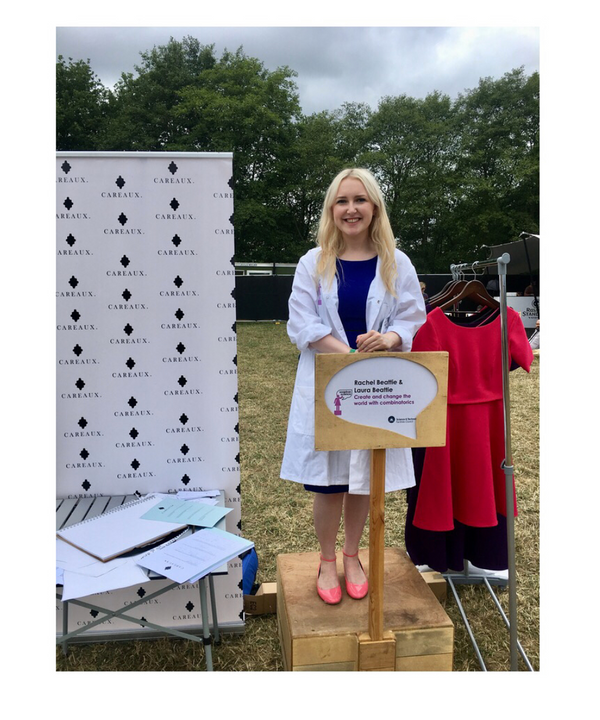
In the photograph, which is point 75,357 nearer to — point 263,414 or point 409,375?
point 409,375

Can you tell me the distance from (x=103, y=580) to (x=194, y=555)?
272mm

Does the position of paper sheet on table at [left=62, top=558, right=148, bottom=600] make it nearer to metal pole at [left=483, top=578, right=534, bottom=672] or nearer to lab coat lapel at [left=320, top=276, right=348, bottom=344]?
lab coat lapel at [left=320, top=276, right=348, bottom=344]

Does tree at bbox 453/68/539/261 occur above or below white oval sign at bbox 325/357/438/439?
above

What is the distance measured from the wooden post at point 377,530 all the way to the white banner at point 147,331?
72 cm

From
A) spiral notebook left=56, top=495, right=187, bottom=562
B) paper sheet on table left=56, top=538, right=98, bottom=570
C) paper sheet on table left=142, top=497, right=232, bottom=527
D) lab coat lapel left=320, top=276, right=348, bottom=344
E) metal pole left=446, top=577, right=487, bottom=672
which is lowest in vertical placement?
metal pole left=446, top=577, right=487, bottom=672

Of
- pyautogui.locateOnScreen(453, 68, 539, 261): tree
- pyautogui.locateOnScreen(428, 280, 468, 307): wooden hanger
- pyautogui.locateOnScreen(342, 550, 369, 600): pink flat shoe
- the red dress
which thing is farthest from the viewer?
pyautogui.locateOnScreen(453, 68, 539, 261): tree

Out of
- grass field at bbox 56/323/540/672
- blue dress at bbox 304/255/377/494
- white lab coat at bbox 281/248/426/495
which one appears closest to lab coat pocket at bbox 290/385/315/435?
white lab coat at bbox 281/248/426/495

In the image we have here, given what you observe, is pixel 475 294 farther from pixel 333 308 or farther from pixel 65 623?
pixel 65 623

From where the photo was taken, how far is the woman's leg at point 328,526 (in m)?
2.00

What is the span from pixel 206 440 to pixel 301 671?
2.96ft

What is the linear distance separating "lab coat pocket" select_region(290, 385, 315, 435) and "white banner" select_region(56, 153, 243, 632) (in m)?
0.34

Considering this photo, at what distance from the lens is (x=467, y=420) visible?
2.15 metres

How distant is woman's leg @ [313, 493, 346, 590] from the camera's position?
2004 millimetres

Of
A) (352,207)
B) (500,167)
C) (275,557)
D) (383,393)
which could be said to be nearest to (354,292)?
(352,207)
